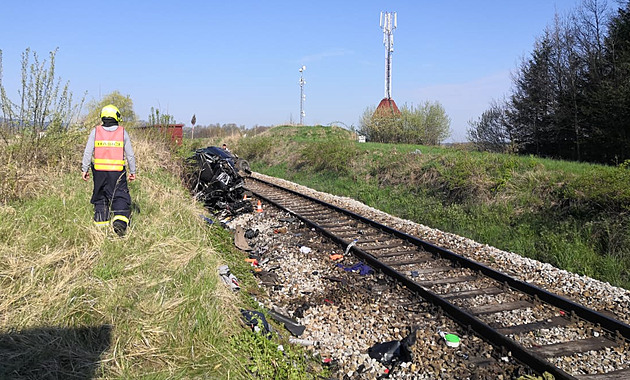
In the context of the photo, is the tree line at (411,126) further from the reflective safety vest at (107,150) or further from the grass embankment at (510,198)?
the reflective safety vest at (107,150)

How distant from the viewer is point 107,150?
19.9ft

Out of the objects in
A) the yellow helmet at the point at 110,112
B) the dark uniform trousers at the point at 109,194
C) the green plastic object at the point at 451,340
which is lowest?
the green plastic object at the point at 451,340

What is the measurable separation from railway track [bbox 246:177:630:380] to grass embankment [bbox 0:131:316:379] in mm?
2092

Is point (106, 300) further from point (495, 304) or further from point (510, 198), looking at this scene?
point (510, 198)

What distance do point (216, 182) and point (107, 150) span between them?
5.34 metres

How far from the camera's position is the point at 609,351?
14.3 feet

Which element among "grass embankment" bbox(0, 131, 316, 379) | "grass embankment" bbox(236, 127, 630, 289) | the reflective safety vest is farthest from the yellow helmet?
Answer: "grass embankment" bbox(236, 127, 630, 289)

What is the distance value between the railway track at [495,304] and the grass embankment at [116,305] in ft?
6.86

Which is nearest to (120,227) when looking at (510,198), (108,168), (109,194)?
(109,194)

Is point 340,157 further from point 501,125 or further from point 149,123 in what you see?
point 501,125

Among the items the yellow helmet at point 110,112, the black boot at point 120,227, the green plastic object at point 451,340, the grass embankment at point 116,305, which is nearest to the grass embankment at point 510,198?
the green plastic object at point 451,340

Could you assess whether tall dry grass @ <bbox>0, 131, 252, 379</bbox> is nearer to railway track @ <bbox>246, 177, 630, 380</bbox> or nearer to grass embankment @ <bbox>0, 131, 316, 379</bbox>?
grass embankment @ <bbox>0, 131, 316, 379</bbox>

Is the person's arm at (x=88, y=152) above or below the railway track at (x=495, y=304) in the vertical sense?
above

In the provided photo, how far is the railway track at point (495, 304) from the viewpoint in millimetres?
4344
